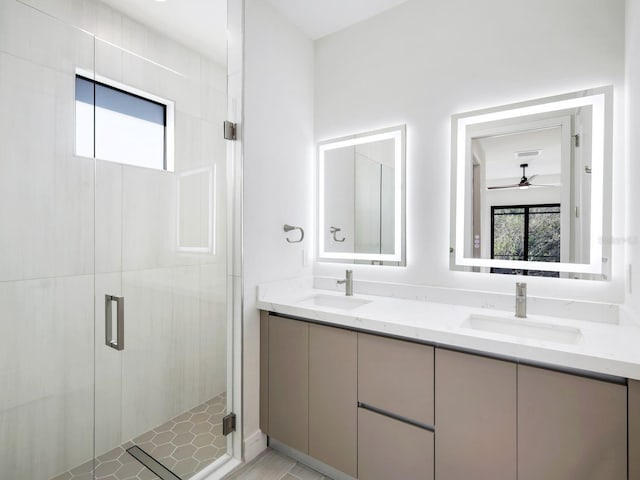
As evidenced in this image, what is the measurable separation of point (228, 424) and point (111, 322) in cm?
86

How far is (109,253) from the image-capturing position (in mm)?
1487

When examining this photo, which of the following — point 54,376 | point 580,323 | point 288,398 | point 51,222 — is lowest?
point 288,398

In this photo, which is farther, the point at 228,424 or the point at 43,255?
the point at 228,424

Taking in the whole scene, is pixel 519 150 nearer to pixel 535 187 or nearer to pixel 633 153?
pixel 535 187

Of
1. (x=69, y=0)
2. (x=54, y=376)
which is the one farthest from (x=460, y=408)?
(x=69, y=0)

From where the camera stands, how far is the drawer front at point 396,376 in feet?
4.34

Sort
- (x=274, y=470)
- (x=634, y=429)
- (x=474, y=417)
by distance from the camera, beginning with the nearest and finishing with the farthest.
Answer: (x=634, y=429) < (x=474, y=417) < (x=274, y=470)

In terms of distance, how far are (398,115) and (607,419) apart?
1.77 meters

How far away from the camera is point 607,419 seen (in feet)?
3.26

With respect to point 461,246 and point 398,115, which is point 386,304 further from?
point 398,115

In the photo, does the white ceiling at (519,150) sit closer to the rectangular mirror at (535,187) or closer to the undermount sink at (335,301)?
the rectangular mirror at (535,187)

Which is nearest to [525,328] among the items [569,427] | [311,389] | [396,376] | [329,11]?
[569,427]

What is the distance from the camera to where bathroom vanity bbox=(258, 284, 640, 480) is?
1015 mm

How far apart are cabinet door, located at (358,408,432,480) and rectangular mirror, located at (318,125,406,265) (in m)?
0.94
